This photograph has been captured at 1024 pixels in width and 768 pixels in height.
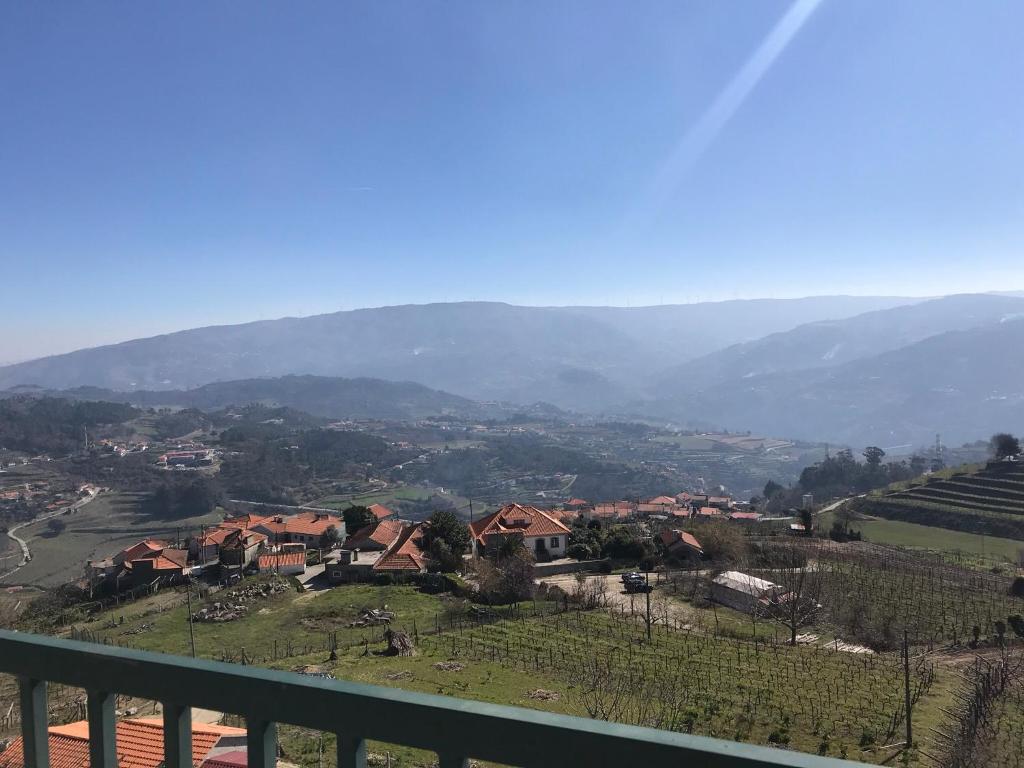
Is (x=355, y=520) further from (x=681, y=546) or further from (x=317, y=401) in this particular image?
(x=317, y=401)

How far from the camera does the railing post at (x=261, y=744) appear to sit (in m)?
1.28

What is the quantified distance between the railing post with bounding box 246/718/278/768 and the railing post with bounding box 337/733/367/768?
17 centimetres

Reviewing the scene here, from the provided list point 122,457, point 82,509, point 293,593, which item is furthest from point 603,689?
point 122,457

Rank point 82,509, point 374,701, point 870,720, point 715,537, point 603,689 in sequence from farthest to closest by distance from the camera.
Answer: point 82,509
point 715,537
point 603,689
point 870,720
point 374,701

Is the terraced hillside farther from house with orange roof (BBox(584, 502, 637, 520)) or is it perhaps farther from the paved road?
the paved road

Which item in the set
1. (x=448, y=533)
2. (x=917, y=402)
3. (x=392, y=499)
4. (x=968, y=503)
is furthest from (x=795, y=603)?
(x=917, y=402)

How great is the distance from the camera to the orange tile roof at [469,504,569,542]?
25.5 metres

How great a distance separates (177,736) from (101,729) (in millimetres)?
230

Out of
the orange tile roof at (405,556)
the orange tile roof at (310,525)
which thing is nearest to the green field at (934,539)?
the orange tile roof at (405,556)

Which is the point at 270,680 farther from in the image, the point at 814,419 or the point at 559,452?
the point at 814,419

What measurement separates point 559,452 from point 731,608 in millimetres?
85325

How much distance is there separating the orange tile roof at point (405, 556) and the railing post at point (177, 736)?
834 inches

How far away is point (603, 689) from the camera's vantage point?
10.4 metres

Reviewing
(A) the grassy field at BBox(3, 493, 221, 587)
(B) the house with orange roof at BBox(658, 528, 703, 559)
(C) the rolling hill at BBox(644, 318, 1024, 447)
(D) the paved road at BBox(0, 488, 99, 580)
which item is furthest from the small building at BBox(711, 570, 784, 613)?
(C) the rolling hill at BBox(644, 318, 1024, 447)
